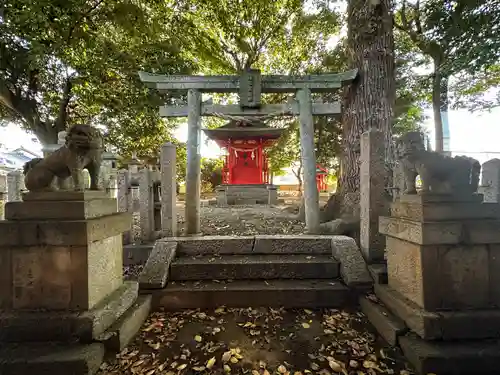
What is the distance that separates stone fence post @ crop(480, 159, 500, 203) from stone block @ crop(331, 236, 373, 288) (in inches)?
149

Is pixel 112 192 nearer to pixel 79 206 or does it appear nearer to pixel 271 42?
pixel 79 206

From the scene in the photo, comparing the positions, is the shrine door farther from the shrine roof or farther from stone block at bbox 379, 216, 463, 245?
stone block at bbox 379, 216, 463, 245

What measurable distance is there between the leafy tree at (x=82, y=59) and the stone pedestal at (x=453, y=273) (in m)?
8.73

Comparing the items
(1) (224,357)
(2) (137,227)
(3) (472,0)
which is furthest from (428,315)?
(3) (472,0)

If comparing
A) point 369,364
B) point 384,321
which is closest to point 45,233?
point 369,364

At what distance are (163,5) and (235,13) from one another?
3.39 metres

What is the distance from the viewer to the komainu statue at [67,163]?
94.2 inches

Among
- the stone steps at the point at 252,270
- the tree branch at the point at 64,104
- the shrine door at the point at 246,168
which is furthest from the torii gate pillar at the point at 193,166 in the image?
the shrine door at the point at 246,168

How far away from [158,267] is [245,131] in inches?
435

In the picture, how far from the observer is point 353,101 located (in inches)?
195

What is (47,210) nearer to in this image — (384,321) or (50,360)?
(50,360)

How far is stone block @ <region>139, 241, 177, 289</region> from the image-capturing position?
3037mm

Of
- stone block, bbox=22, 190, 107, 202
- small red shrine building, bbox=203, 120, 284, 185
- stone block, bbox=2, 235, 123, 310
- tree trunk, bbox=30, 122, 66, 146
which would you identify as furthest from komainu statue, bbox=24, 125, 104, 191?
small red shrine building, bbox=203, 120, 284, 185

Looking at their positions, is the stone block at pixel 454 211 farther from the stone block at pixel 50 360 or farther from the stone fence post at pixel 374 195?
the stone block at pixel 50 360
